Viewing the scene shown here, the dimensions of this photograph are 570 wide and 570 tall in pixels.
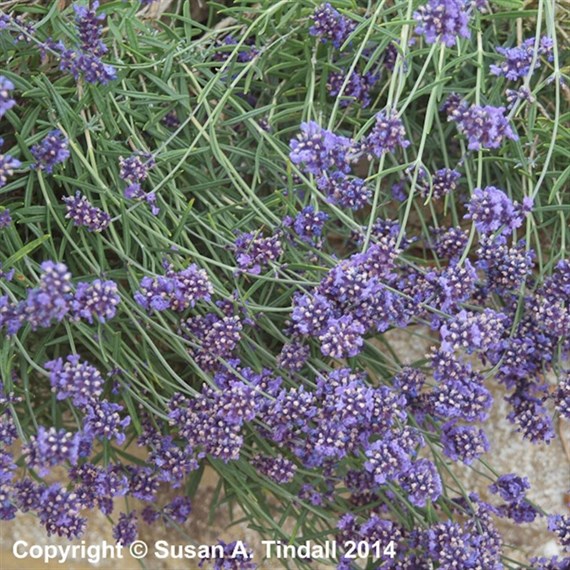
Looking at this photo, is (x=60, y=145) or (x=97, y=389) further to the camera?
(x=60, y=145)

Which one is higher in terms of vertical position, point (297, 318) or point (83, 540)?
point (297, 318)

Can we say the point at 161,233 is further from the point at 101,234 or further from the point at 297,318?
the point at 297,318

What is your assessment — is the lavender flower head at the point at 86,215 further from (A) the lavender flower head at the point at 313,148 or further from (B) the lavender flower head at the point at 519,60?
(B) the lavender flower head at the point at 519,60

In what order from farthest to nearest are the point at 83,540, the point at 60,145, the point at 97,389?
1. the point at 83,540
2. the point at 60,145
3. the point at 97,389

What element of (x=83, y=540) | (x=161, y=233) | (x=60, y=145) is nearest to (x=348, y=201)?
(x=161, y=233)

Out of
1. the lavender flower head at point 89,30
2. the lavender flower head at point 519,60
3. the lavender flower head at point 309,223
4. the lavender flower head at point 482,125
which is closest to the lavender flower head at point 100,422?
the lavender flower head at point 309,223

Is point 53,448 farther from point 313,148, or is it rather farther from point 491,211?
point 491,211

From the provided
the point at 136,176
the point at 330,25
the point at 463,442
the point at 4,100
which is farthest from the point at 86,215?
the point at 463,442
